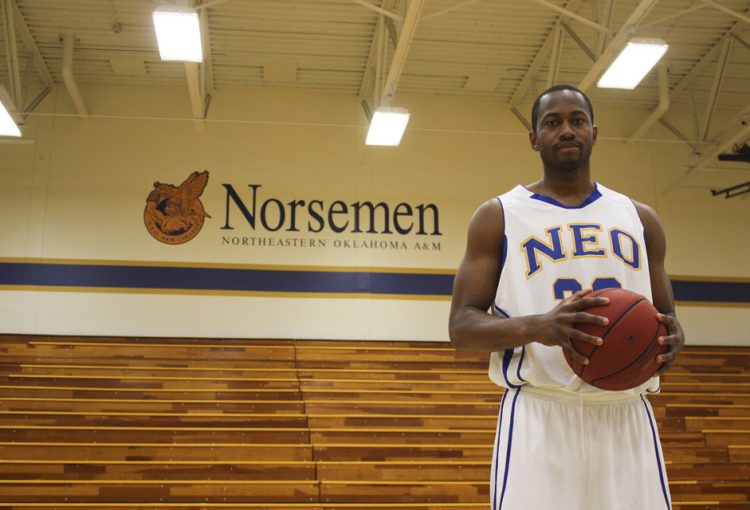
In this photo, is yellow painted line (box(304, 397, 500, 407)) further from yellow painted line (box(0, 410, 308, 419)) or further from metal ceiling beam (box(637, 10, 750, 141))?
metal ceiling beam (box(637, 10, 750, 141))

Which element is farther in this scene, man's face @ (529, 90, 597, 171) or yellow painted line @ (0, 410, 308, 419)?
yellow painted line @ (0, 410, 308, 419)

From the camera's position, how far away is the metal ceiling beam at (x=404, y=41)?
6.46m

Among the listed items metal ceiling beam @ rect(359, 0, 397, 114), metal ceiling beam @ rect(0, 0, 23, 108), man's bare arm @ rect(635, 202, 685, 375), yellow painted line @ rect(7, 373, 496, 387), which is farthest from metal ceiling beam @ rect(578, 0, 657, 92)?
metal ceiling beam @ rect(0, 0, 23, 108)

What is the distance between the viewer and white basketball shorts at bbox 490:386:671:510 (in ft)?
5.34

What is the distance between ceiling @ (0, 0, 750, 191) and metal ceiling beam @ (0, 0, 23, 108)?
17 millimetres

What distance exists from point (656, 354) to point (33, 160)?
9.48 metres

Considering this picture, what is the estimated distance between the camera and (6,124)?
786cm

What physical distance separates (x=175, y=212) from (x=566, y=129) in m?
8.34

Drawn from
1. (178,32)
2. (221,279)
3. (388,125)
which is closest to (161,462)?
(178,32)

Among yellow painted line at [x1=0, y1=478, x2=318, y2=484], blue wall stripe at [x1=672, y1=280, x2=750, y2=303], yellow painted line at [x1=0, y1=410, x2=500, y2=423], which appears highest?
blue wall stripe at [x1=672, y1=280, x2=750, y2=303]

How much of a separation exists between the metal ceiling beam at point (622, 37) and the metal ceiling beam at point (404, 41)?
179 centimetres

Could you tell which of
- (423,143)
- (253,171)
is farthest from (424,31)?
(253,171)

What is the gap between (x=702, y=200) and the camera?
10.5 m

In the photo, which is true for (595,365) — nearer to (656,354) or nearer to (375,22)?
(656,354)
